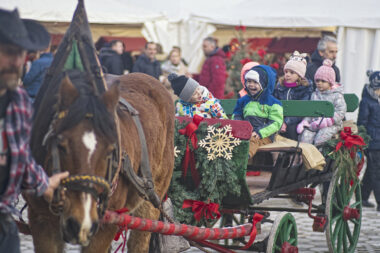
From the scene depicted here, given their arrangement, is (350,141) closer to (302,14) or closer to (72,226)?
(72,226)

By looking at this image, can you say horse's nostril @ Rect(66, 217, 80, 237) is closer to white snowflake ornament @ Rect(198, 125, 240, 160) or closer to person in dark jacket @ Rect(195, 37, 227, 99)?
white snowflake ornament @ Rect(198, 125, 240, 160)

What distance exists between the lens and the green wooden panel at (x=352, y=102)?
7.12m

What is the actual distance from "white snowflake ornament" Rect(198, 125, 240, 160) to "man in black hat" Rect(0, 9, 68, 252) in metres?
2.26

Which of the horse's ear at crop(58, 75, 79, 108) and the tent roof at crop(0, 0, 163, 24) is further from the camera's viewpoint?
the tent roof at crop(0, 0, 163, 24)

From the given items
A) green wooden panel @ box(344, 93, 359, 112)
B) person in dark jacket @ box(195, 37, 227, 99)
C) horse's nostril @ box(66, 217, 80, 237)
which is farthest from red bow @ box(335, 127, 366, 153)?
person in dark jacket @ box(195, 37, 227, 99)

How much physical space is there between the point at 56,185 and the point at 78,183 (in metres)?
0.11

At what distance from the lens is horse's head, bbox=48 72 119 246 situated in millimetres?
3066

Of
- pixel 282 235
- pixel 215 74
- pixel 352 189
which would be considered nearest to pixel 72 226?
pixel 282 235

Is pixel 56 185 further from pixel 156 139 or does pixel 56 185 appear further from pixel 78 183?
pixel 156 139

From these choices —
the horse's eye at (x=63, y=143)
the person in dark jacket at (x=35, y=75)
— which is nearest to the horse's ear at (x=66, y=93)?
the horse's eye at (x=63, y=143)

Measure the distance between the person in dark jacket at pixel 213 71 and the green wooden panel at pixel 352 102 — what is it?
4867mm

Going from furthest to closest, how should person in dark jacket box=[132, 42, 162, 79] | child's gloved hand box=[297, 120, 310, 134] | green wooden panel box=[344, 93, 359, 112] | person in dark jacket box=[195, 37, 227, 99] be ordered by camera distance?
person in dark jacket box=[132, 42, 162, 79], person in dark jacket box=[195, 37, 227, 99], green wooden panel box=[344, 93, 359, 112], child's gloved hand box=[297, 120, 310, 134]

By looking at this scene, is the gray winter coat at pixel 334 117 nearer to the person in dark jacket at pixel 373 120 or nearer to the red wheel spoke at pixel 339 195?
the red wheel spoke at pixel 339 195

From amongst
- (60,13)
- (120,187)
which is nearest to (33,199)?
(120,187)
